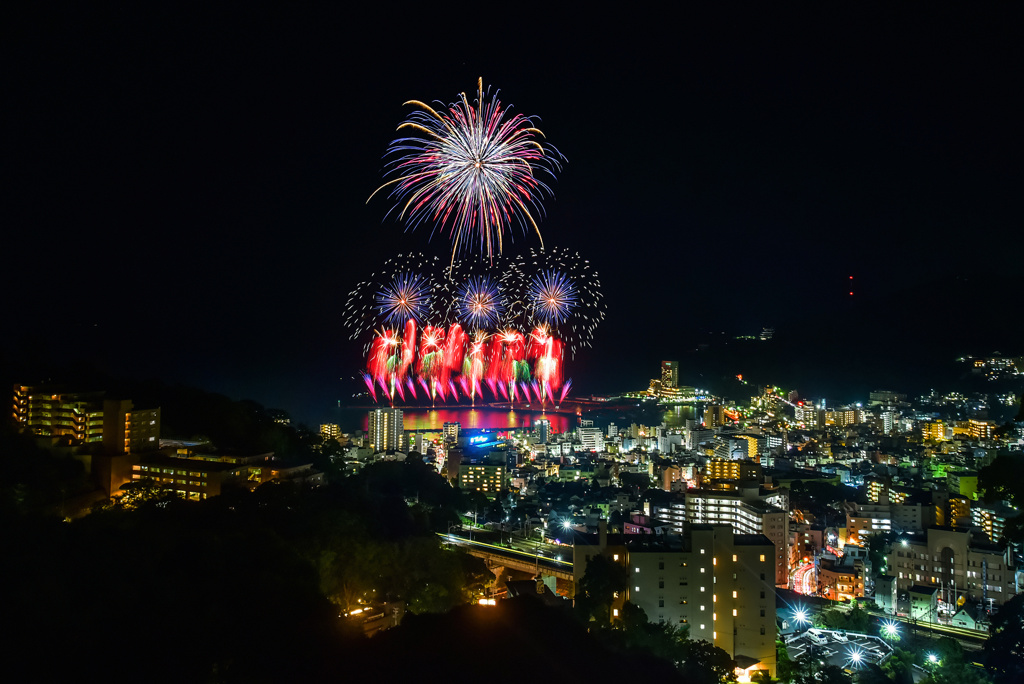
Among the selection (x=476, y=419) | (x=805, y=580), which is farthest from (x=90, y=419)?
(x=476, y=419)

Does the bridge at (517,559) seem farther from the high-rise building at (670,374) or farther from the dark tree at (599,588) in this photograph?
the high-rise building at (670,374)

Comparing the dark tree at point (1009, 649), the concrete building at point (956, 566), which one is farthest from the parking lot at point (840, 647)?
the concrete building at point (956, 566)

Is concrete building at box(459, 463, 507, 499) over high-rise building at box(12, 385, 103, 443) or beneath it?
beneath

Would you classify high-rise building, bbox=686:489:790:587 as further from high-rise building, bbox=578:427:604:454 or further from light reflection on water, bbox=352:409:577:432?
light reflection on water, bbox=352:409:577:432

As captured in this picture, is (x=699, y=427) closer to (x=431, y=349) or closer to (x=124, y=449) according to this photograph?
(x=431, y=349)

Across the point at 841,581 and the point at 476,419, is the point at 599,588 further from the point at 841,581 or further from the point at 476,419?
the point at 476,419

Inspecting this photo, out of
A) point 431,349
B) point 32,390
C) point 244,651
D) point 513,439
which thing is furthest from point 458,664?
point 513,439

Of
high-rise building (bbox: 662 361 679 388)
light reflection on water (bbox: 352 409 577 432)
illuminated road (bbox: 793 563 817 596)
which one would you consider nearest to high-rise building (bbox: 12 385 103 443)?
illuminated road (bbox: 793 563 817 596)
